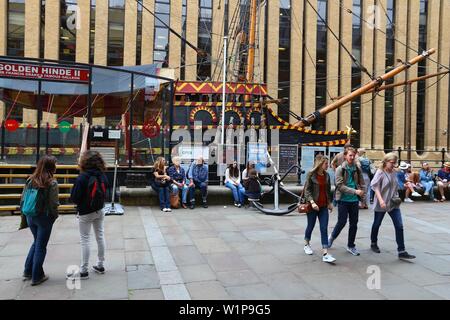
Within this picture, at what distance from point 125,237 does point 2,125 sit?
6.88 meters

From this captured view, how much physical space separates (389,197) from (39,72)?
Result: 8718mm

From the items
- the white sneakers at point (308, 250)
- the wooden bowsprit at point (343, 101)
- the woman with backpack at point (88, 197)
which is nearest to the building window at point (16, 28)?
the wooden bowsprit at point (343, 101)

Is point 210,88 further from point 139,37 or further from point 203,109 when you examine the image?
point 139,37

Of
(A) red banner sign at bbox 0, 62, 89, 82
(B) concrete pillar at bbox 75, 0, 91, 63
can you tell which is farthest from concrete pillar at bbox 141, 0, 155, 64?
(A) red banner sign at bbox 0, 62, 89, 82

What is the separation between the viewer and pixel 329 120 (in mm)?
34594

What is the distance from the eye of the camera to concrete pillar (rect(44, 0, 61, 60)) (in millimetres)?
29922

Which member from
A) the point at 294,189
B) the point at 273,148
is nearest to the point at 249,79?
the point at 273,148

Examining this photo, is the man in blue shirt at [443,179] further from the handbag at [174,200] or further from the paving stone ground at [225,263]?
the handbag at [174,200]

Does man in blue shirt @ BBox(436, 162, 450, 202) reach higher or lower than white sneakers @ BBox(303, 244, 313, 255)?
higher

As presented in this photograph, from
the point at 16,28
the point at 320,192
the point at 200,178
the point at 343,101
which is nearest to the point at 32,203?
the point at 320,192

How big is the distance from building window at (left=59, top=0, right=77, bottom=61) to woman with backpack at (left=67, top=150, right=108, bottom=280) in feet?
93.7

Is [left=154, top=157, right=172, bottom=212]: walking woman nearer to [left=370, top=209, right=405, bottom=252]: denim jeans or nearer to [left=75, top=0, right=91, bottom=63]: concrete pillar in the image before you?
[left=370, top=209, right=405, bottom=252]: denim jeans

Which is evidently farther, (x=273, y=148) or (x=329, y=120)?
(x=329, y=120)
